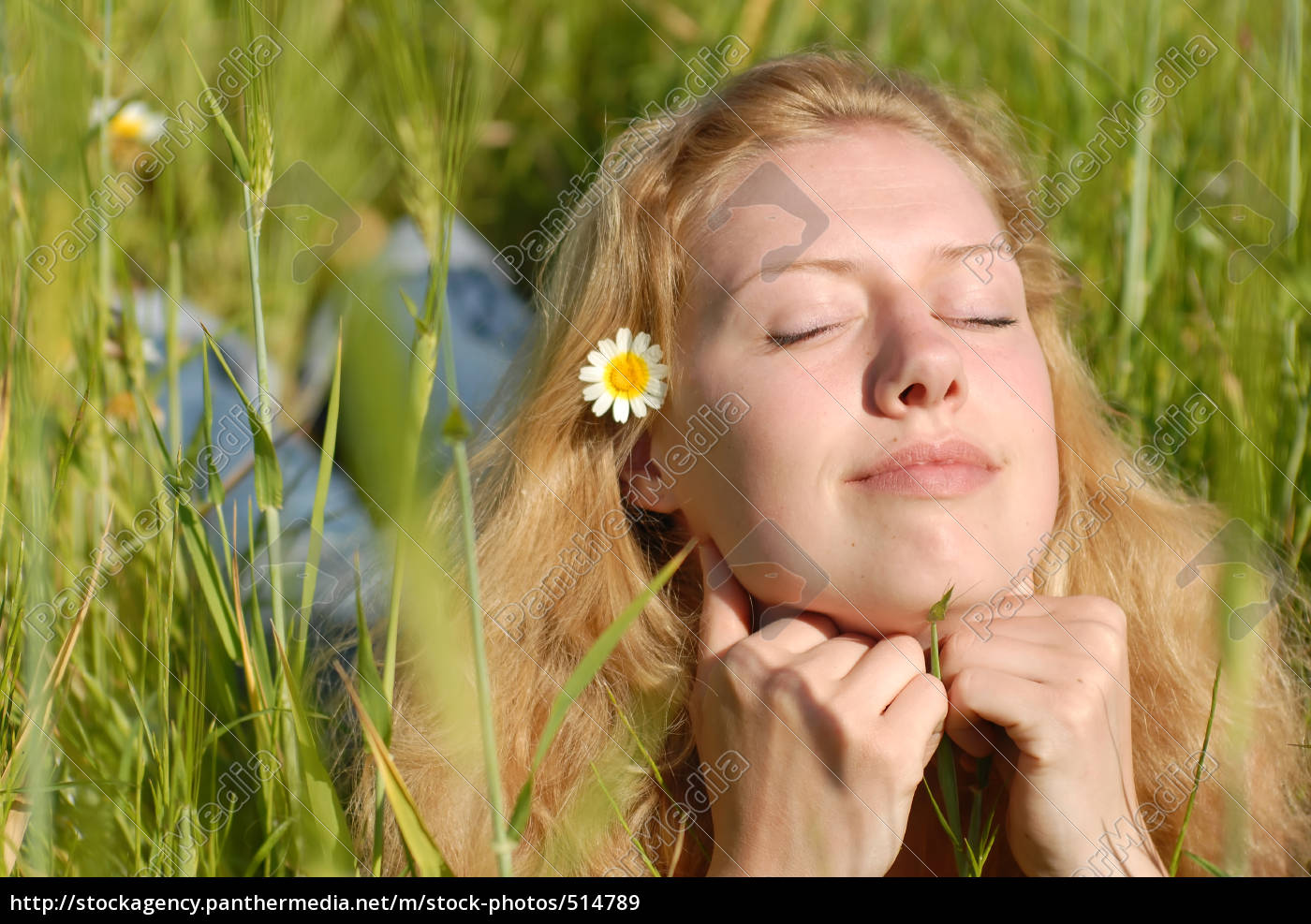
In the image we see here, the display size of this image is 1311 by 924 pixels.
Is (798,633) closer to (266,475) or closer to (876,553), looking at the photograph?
(876,553)

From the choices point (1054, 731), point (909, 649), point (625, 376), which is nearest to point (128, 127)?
point (625, 376)

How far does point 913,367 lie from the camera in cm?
100

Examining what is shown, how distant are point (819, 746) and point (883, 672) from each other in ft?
0.31

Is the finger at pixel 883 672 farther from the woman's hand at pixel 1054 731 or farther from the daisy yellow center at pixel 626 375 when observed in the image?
the daisy yellow center at pixel 626 375

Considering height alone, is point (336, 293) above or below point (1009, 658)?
above

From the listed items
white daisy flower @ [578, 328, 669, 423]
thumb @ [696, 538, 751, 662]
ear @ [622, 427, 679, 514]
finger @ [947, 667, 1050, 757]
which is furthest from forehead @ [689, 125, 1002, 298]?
finger @ [947, 667, 1050, 757]

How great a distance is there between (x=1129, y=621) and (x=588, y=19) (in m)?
1.84

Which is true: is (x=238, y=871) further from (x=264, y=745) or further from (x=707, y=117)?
(x=707, y=117)

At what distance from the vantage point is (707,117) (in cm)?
131

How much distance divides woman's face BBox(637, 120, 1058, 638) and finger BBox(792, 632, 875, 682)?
0.02 metres

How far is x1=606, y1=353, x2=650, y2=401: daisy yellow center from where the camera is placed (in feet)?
3.99

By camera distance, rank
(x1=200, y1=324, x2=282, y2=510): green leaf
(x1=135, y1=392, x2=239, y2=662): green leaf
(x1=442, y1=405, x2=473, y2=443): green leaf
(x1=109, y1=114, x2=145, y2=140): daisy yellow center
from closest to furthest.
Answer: (x1=442, y1=405, x2=473, y2=443): green leaf, (x1=200, y1=324, x2=282, y2=510): green leaf, (x1=135, y1=392, x2=239, y2=662): green leaf, (x1=109, y1=114, x2=145, y2=140): daisy yellow center

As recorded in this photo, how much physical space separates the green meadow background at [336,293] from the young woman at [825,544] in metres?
0.12

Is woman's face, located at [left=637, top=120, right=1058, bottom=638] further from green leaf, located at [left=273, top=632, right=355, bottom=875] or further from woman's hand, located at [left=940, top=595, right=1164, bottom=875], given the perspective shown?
green leaf, located at [left=273, top=632, right=355, bottom=875]
